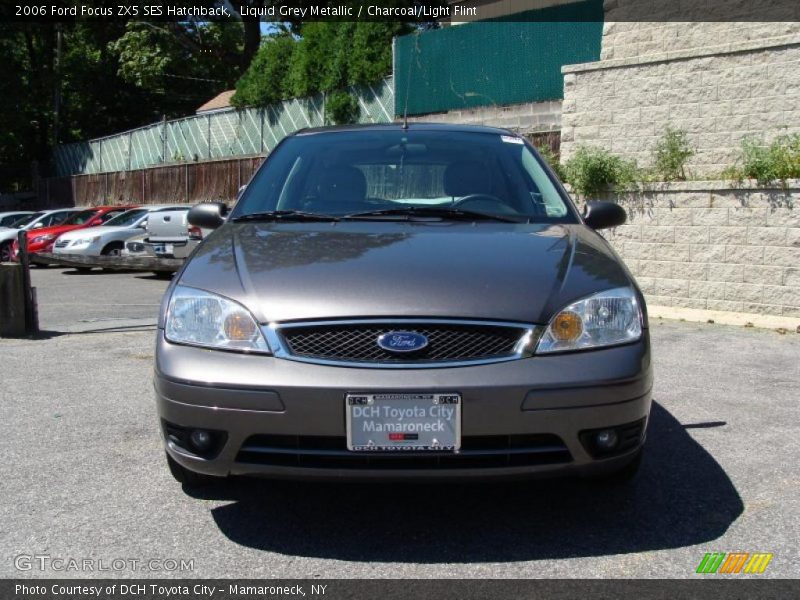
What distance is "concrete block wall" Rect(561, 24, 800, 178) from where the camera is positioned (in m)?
9.94

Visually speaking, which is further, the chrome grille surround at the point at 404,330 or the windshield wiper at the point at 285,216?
the windshield wiper at the point at 285,216

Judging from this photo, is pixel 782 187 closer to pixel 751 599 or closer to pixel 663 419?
pixel 663 419

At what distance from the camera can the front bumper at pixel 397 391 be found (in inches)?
119

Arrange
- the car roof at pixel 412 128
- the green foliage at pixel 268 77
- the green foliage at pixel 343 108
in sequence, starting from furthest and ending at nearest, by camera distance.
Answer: the green foliage at pixel 268 77 → the green foliage at pixel 343 108 → the car roof at pixel 412 128

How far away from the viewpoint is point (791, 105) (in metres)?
9.80

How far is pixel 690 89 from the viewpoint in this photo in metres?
10.6

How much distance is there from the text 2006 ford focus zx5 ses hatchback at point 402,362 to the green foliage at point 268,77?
67.8ft

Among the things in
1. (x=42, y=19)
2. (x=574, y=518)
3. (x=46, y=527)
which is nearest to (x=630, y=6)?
(x=574, y=518)

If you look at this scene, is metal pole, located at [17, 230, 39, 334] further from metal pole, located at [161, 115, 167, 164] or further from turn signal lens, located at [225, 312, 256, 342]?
metal pole, located at [161, 115, 167, 164]

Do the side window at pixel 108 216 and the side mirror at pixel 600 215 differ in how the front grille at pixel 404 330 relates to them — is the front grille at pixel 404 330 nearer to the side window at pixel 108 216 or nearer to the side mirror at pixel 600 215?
the side mirror at pixel 600 215

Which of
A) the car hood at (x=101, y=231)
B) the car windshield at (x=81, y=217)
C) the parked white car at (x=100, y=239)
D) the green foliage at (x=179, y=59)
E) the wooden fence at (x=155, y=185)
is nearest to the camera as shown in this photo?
the parked white car at (x=100, y=239)

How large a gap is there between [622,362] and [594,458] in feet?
1.16

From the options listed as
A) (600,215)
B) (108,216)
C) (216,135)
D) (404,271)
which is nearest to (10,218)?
(108,216)

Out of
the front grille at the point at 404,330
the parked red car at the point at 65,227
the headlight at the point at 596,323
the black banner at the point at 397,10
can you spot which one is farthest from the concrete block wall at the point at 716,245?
the parked red car at the point at 65,227
